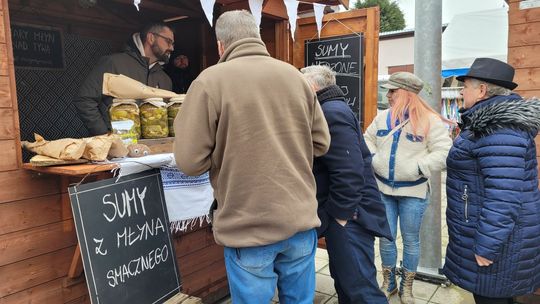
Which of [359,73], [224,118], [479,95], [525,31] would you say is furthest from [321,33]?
[224,118]

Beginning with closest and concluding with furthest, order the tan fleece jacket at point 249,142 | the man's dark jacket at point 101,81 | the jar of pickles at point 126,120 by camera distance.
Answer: the tan fleece jacket at point 249,142 < the jar of pickles at point 126,120 < the man's dark jacket at point 101,81

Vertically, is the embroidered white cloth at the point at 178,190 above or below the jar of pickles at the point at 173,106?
below

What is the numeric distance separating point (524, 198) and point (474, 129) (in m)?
0.42

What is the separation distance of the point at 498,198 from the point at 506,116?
411mm

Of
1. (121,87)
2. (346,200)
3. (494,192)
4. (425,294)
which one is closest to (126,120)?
(121,87)

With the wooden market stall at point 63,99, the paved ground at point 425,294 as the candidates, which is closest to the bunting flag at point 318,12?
the wooden market stall at point 63,99

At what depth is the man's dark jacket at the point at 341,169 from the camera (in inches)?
85.2

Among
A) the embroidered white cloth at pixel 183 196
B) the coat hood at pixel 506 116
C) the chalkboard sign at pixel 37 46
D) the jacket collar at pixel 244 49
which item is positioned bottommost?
the embroidered white cloth at pixel 183 196

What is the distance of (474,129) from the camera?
2172 mm

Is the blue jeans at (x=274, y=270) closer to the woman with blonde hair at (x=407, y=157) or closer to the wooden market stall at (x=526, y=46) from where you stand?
the woman with blonde hair at (x=407, y=157)

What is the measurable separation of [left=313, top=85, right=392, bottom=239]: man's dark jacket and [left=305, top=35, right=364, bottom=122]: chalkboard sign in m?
1.50

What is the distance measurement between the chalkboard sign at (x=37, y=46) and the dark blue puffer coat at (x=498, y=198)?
3.76 meters

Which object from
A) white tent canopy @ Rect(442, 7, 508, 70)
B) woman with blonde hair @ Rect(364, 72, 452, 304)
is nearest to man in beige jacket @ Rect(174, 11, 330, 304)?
woman with blonde hair @ Rect(364, 72, 452, 304)

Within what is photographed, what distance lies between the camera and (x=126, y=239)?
2125 mm
